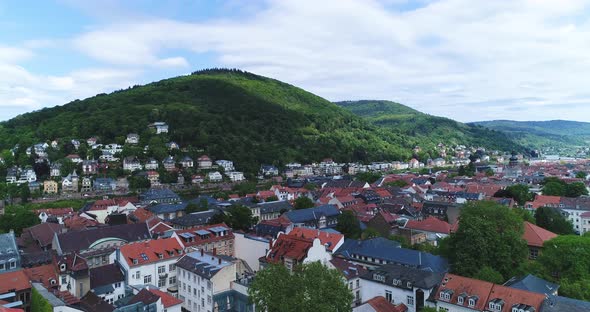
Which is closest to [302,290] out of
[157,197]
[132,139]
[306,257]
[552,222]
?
[306,257]

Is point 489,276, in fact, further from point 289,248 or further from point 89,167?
point 89,167

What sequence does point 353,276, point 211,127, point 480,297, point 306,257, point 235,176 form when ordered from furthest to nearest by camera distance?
point 211,127, point 235,176, point 306,257, point 353,276, point 480,297

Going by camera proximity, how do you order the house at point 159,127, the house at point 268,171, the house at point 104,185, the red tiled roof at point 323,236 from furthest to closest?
the house at point 159,127 → the house at point 268,171 → the house at point 104,185 → the red tiled roof at point 323,236

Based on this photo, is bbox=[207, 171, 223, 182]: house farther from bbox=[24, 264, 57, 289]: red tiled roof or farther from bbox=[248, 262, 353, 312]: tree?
bbox=[248, 262, 353, 312]: tree

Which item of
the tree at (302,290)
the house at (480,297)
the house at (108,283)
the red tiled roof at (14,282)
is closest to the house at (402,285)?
the house at (480,297)

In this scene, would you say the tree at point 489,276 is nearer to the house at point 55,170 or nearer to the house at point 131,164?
the house at point 131,164
